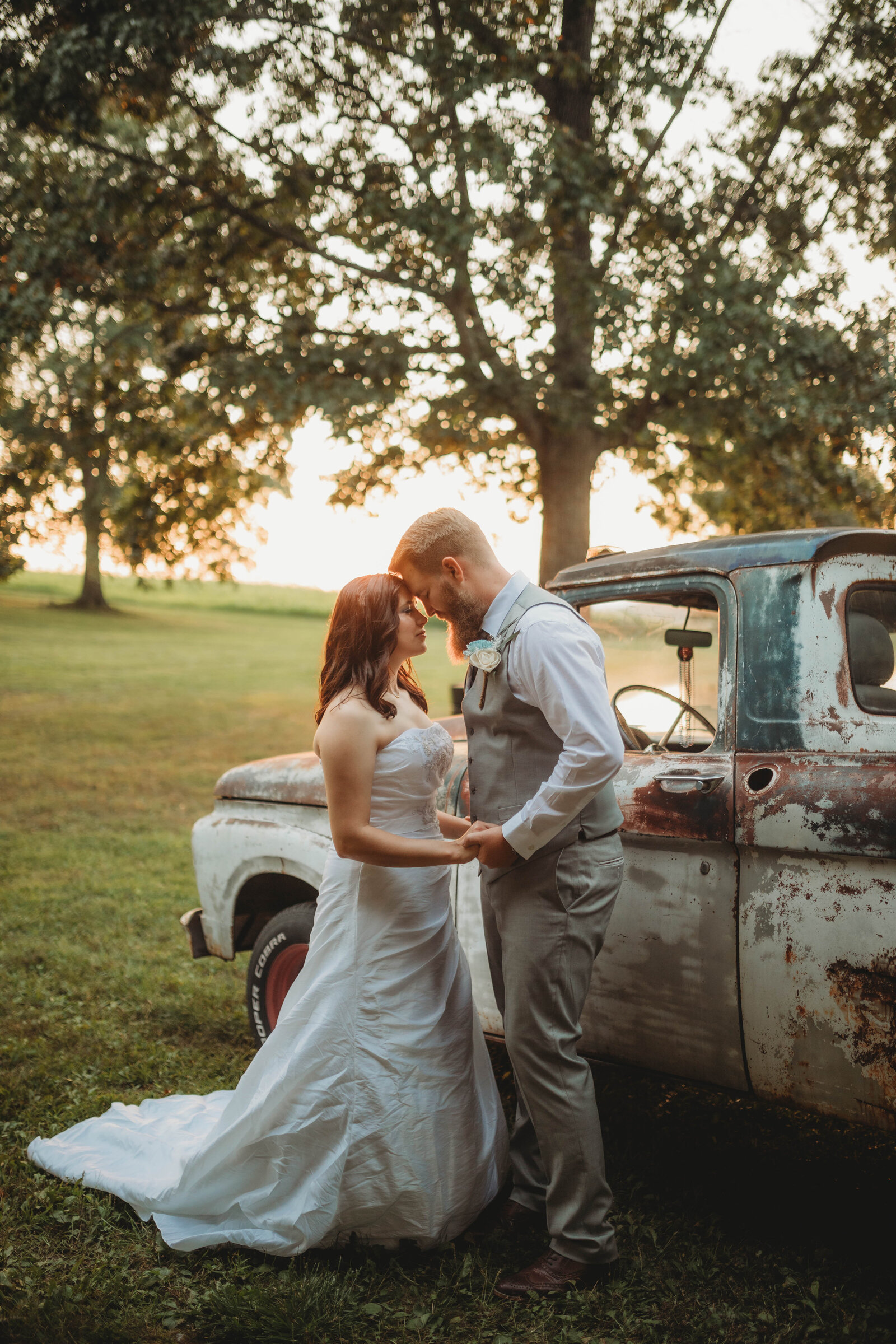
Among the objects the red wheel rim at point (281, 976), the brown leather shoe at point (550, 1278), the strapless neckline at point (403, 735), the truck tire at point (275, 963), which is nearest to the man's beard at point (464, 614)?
the strapless neckline at point (403, 735)

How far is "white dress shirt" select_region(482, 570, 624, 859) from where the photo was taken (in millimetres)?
2420

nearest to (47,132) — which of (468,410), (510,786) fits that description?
(468,410)

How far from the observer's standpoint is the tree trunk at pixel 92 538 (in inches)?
731

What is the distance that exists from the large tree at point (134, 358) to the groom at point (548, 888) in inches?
228

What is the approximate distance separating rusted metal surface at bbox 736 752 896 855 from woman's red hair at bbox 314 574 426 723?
102 centimetres

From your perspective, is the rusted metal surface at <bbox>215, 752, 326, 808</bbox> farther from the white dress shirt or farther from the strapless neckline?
the white dress shirt

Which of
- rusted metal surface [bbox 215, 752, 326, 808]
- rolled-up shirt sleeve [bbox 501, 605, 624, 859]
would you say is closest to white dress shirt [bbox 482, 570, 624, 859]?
rolled-up shirt sleeve [bbox 501, 605, 624, 859]

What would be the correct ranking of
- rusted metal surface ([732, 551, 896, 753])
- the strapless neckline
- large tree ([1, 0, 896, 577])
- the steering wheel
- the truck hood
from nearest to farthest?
rusted metal surface ([732, 551, 896, 753]) → the strapless neckline → the steering wheel → the truck hood → large tree ([1, 0, 896, 577])

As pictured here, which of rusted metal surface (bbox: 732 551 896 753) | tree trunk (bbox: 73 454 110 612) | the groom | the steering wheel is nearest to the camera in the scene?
the groom

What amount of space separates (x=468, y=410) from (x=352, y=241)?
1.65 metres

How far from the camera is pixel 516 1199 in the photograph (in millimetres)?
2973

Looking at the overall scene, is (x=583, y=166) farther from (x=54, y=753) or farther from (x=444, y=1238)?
(x=54, y=753)

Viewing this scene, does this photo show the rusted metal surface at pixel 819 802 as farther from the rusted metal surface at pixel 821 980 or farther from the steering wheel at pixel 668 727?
the steering wheel at pixel 668 727

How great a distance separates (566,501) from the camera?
8836 millimetres
